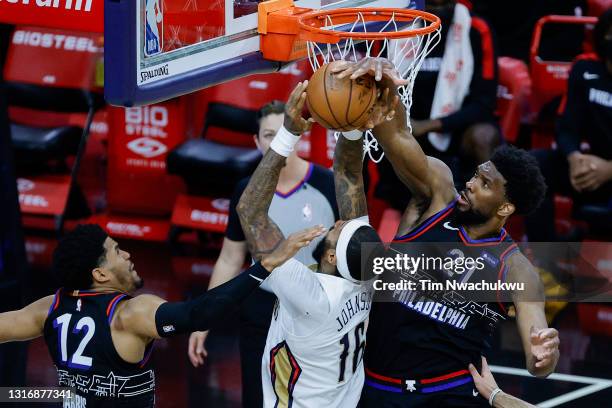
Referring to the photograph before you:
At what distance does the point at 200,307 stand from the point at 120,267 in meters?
0.44

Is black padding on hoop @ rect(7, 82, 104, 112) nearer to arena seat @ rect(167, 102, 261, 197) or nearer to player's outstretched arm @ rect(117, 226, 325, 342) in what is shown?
arena seat @ rect(167, 102, 261, 197)

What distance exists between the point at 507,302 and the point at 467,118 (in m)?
3.38

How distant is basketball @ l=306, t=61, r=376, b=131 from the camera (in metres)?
4.21

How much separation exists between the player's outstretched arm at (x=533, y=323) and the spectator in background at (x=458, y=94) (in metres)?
3.15

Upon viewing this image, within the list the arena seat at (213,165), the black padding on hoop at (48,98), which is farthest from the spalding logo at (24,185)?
the arena seat at (213,165)

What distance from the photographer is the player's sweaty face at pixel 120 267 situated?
4.66 m

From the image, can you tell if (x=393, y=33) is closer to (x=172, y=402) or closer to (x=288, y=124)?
(x=288, y=124)

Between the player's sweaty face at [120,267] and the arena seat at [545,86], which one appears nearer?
the player's sweaty face at [120,267]

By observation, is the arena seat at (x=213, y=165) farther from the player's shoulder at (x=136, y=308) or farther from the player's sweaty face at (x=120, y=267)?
the player's shoulder at (x=136, y=308)

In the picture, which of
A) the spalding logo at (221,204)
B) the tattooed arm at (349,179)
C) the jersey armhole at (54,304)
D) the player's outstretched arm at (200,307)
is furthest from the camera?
the spalding logo at (221,204)

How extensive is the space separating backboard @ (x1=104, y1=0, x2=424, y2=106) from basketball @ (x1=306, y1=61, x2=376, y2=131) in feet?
1.70

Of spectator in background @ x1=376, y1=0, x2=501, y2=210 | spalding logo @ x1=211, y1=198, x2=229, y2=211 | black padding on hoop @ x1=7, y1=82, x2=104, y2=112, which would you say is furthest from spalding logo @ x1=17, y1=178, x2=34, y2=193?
spectator in background @ x1=376, y1=0, x2=501, y2=210

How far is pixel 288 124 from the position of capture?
4.38m

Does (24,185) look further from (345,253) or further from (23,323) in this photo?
(345,253)
